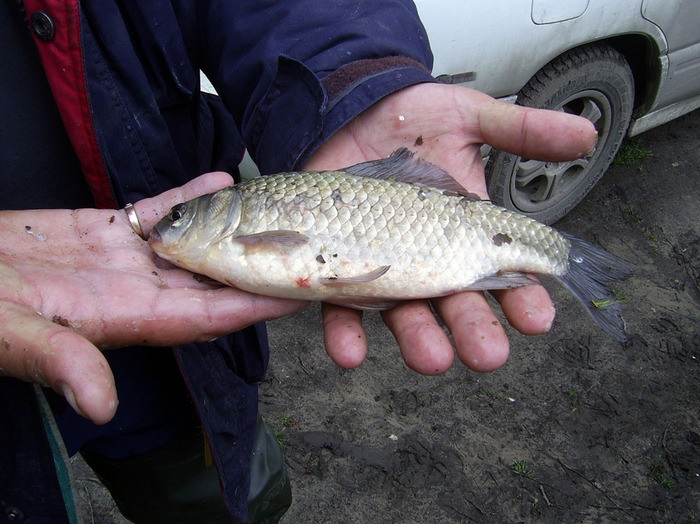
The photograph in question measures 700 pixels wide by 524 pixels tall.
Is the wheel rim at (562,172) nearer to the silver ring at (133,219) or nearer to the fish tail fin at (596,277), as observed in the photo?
the fish tail fin at (596,277)

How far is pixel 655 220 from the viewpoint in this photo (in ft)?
14.7

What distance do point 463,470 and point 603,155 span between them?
277 centimetres

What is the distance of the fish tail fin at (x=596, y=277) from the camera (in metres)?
2.07

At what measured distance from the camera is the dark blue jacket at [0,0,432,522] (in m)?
1.60

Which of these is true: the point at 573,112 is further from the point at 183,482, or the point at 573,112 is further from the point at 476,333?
the point at 183,482

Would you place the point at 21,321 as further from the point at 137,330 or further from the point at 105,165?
the point at 105,165

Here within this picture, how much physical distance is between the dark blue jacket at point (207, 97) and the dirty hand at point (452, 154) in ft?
0.53

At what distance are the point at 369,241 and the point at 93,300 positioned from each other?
88cm

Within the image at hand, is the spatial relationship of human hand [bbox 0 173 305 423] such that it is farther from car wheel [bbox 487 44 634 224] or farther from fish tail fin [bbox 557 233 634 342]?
car wheel [bbox 487 44 634 224]

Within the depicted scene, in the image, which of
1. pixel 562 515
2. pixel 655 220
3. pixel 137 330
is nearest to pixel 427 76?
pixel 137 330

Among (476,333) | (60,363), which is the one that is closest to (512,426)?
(476,333)

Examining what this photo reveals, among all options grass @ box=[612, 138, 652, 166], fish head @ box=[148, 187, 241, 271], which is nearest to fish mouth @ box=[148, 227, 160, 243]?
fish head @ box=[148, 187, 241, 271]

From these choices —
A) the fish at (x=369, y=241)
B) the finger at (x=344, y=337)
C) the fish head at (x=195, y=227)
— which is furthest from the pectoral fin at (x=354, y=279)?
the fish head at (x=195, y=227)

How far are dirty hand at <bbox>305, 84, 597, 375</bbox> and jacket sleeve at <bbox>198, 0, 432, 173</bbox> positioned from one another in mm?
156
